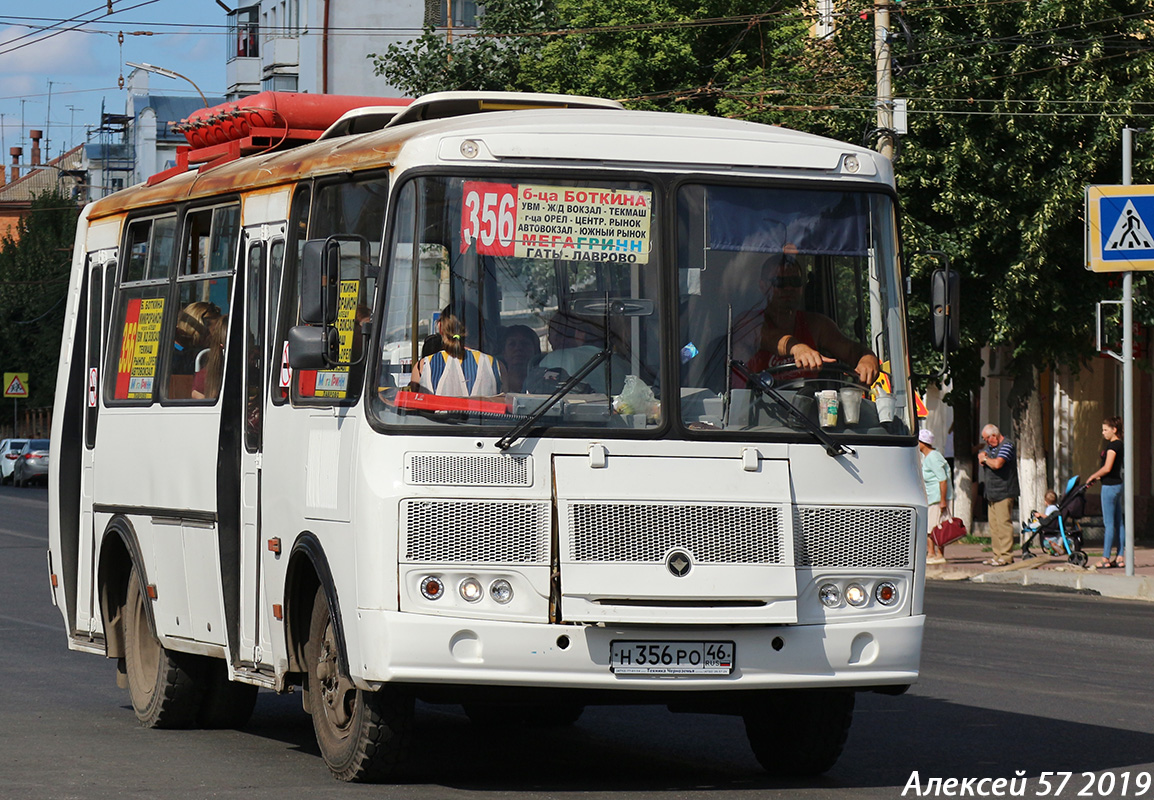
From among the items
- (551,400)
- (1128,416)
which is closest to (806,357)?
(551,400)

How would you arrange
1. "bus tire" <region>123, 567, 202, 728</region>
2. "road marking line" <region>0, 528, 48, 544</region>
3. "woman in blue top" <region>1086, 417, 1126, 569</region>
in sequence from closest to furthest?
"bus tire" <region>123, 567, 202, 728</region>
"woman in blue top" <region>1086, 417, 1126, 569</region>
"road marking line" <region>0, 528, 48, 544</region>

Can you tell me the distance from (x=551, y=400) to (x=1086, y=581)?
15673 mm

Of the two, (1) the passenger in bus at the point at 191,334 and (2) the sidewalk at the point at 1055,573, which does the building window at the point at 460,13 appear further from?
(1) the passenger in bus at the point at 191,334

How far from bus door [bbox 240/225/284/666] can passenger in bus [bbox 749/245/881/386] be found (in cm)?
244

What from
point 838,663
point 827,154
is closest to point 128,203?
point 827,154

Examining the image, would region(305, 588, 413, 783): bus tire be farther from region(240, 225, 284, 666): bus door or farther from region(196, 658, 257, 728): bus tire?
region(196, 658, 257, 728): bus tire

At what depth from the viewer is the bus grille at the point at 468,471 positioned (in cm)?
841

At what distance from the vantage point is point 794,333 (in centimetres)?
891

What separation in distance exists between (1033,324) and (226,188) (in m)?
19.9

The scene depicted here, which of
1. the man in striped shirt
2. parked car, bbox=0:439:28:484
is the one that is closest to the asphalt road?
the man in striped shirt

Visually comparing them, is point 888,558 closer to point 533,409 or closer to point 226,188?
point 533,409

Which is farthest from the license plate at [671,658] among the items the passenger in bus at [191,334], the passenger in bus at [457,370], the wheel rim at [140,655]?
the wheel rim at [140,655]

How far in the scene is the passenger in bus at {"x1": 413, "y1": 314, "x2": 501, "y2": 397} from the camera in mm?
8555

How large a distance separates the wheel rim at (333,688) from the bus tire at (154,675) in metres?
2.19
